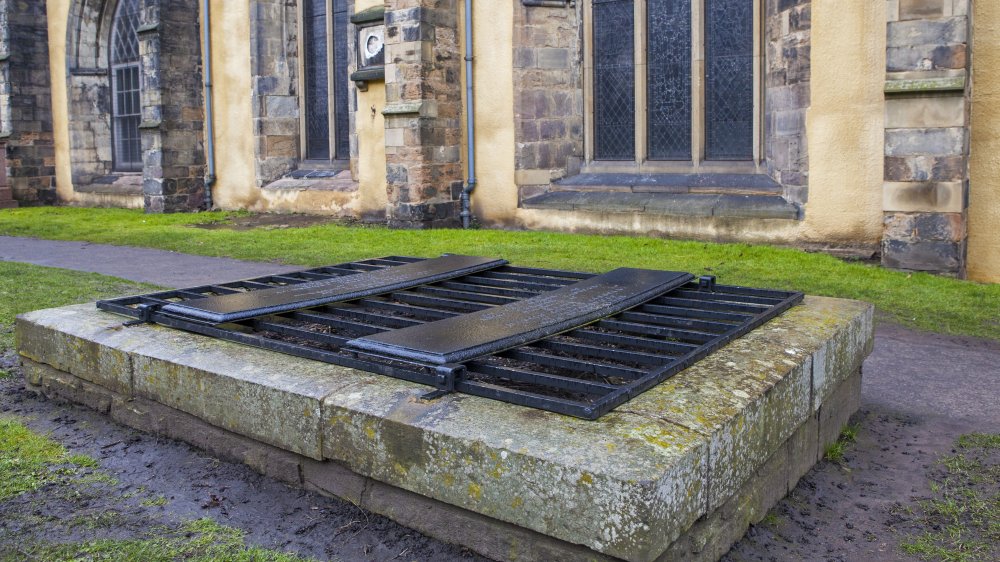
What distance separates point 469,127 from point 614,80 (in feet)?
7.69

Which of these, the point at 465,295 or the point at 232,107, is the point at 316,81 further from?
the point at 465,295

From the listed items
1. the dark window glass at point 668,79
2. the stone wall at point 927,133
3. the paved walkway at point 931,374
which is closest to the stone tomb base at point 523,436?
the paved walkway at point 931,374

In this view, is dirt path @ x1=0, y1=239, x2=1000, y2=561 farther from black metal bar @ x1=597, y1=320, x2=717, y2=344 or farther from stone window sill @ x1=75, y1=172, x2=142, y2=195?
stone window sill @ x1=75, y1=172, x2=142, y2=195

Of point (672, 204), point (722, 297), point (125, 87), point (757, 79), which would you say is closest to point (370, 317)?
point (722, 297)

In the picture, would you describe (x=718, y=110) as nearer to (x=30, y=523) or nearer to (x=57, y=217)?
(x=30, y=523)

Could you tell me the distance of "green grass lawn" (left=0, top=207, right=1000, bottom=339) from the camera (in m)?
8.05

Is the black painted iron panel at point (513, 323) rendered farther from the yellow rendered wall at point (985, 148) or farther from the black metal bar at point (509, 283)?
the yellow rendered wall at point (985, 148)

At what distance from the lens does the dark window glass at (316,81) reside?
18078mm

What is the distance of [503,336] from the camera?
3693 mm

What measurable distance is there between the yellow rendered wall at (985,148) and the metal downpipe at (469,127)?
7.20 meters

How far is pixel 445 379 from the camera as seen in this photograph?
10.8 feet

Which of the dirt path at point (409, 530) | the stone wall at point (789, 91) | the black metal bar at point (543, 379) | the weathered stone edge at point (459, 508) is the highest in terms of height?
the stone wall at point (789, 91)

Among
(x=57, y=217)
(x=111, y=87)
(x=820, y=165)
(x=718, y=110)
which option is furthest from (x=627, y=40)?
(x=111, y=87)

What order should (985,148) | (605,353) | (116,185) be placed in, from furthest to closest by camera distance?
(116,185), (985,148), (605,353)
